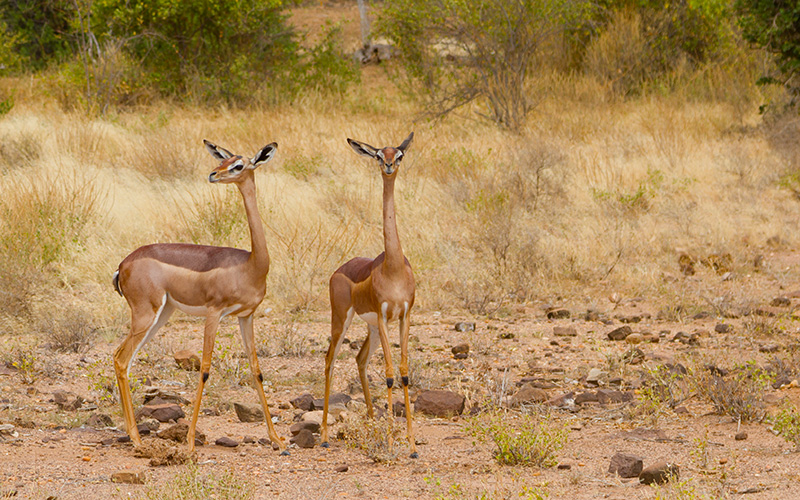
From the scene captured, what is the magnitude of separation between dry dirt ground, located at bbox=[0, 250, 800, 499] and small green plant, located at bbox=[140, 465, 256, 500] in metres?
0.11

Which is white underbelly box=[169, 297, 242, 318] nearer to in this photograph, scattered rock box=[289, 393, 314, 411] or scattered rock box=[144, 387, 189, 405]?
scattered rock box=[144, 387, 189, 405]

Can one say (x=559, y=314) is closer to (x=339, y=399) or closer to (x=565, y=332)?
(x=565, y=332)

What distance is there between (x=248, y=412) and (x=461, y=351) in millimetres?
2031

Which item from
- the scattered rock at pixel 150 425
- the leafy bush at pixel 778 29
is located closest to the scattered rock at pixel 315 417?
the scattered rock at pixel 150 425

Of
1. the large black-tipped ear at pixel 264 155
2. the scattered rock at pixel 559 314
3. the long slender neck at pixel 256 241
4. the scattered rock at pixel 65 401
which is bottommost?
the scattered rock at pixel 65 401

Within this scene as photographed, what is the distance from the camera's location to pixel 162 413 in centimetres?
535

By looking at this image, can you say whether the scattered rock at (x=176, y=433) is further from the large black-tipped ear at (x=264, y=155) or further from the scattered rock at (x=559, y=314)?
the scattered rock at (x=559, y=314)

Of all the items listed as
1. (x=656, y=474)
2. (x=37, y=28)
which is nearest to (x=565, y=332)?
(x=656, y=474)

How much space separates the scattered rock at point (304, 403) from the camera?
225 inches

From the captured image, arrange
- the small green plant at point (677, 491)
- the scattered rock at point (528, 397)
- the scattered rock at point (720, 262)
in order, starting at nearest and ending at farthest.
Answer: the small green plant at point (677, 491) → the scattered rock at point (528, 397) → the scattered rock at point (720, 262)

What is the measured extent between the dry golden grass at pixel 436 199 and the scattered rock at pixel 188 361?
132 cm

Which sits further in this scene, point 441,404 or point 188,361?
point 188,361

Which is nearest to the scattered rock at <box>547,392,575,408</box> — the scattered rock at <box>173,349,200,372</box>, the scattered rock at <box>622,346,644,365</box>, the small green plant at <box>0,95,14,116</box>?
the scattered rock at <box>622,346,644,365</box>

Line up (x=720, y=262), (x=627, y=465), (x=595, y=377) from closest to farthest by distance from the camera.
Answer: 1. (x=627, y=465)
2. (x=595, y=377)
3. (x=720, y=262)
